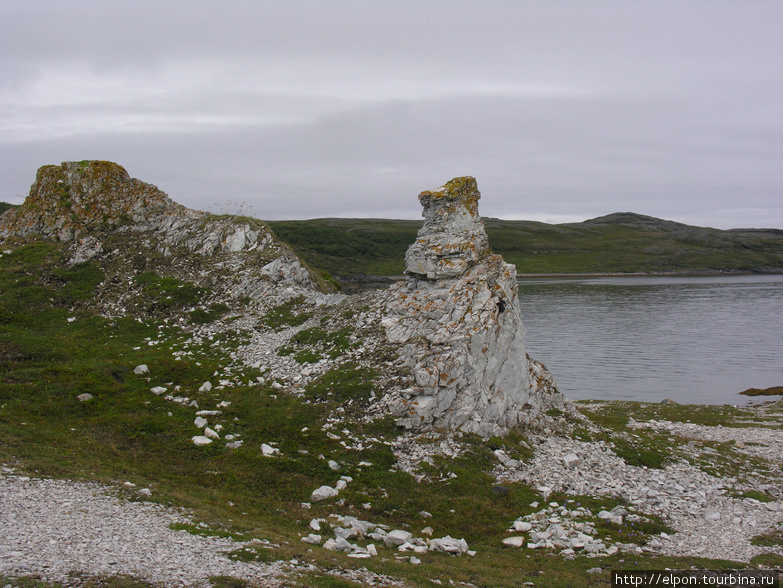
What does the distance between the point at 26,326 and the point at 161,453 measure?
18116mm

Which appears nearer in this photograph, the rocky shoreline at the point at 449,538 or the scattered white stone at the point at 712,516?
the rocky shoreline at the point at 449,538

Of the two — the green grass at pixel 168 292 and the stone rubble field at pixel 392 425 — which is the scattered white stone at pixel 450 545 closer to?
the stone rubble field at pixel 392 425

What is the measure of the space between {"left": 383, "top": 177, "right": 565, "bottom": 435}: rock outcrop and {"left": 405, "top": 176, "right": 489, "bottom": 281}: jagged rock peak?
5 centimetres

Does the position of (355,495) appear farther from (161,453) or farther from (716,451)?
(716,451)

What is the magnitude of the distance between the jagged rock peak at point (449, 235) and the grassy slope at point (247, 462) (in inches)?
304

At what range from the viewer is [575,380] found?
5306 centimetres

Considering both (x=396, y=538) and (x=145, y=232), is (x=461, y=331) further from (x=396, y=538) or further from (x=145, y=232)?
(x=145, y=232)

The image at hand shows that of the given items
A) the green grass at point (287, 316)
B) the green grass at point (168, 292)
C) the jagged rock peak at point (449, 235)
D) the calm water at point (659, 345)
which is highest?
the jagged rock peak at point (449, 235)

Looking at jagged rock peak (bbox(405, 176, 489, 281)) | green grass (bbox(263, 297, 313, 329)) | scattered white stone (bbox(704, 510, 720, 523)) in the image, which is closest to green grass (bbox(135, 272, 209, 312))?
green grass (bbox(263, 297, 313, 329))

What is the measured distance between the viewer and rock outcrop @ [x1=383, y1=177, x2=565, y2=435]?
2242 cm

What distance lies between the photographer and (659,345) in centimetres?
7019

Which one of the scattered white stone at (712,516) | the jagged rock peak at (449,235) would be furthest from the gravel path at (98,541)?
the jagged rock peak at (449,235)

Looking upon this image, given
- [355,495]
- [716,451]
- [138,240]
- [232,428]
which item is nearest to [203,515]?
[355,495]

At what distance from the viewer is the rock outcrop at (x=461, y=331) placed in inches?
883
